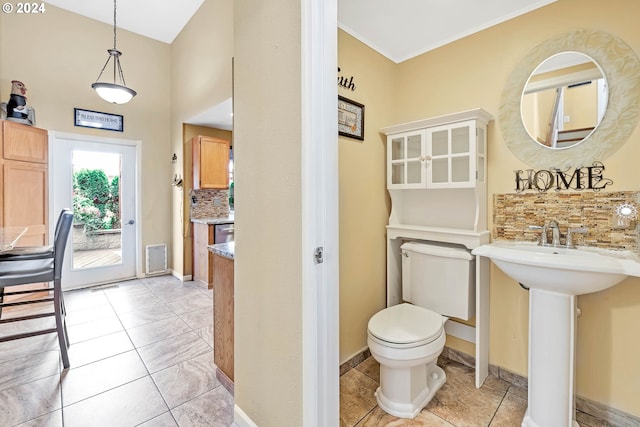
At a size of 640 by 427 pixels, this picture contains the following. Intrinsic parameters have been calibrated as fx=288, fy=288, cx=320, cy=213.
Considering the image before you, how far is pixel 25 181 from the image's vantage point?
3.12 m

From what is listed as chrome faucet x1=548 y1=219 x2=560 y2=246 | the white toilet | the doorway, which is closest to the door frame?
the doorway

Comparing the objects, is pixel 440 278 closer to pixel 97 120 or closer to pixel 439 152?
pixel 439 152

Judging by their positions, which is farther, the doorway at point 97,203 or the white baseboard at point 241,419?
the doorway at point 97,203

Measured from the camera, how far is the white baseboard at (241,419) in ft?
4.64

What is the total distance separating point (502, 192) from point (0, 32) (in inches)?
208

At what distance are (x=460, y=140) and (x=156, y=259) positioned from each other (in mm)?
4315

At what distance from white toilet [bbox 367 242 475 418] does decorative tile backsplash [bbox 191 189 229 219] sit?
124 inches

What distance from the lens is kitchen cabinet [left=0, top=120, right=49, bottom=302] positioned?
291 cm

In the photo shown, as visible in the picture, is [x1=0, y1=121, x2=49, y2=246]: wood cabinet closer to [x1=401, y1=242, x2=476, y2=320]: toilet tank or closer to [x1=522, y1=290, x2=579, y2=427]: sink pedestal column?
[x1=401, y1=242, x2=476, y2=320]: toilet tank

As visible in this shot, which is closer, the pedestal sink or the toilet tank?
the pedestal sink

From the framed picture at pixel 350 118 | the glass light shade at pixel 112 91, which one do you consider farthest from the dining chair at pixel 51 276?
the framed picture at pixel 350 118

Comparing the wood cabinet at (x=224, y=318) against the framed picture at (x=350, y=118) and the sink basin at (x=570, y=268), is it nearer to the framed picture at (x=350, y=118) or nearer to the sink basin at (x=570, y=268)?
the framed picture at (x=350, y=118)

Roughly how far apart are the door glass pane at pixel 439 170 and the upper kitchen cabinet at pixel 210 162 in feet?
9.86

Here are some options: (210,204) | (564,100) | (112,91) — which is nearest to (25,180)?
(112,91)
